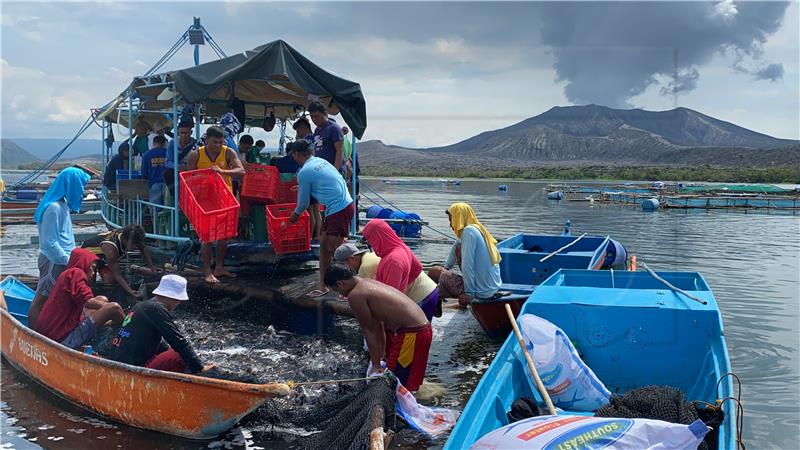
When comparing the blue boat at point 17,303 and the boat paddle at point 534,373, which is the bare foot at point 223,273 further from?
the boat paddle at point 534,373

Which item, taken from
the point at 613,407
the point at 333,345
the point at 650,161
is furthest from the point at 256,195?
the point at 650,161

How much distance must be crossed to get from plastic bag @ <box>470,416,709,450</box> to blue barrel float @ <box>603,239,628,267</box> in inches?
321

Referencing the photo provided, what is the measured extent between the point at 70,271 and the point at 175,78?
374cm

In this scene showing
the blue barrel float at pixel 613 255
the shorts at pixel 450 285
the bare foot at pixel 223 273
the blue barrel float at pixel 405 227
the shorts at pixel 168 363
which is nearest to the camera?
the shorts at pixel 168 363

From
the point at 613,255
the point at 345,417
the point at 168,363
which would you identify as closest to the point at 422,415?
the point at 345,417

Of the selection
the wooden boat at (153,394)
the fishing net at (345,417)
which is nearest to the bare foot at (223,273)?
the wooden boat at (153,394)

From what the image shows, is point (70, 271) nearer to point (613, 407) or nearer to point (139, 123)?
point (613, 407)

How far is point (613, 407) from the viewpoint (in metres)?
4.54

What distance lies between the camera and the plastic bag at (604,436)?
3.53m

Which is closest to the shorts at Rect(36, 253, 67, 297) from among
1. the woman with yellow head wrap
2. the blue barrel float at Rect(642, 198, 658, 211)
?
the woman with yellow head wrap

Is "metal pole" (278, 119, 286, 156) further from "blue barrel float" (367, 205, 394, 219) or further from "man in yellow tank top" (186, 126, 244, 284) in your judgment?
"blue barrel float" (367, 205, 394, 219)

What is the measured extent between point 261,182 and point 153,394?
4334 mm

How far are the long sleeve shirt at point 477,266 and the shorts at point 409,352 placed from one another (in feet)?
7.98

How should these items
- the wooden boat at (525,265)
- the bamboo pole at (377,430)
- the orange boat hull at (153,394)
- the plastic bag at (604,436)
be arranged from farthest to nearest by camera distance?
the wooden boat at (525,265) < the orange boat hull at (153,394) < the bamboo pole at (377,430) < the plastic bag at (604,436)
